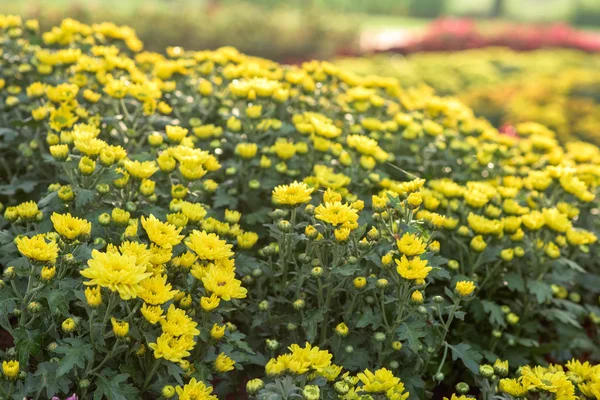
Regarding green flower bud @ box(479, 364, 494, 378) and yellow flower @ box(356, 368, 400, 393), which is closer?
yellow flower @ box(356, 368, 400, 393)

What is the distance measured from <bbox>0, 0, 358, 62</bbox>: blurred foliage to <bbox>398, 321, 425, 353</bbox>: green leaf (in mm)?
9352

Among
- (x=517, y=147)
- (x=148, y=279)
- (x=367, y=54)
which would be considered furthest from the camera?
(x=367, y=54)

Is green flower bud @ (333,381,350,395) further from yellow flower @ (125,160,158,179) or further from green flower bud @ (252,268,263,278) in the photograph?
yellow flower @ (125,160,158,179)

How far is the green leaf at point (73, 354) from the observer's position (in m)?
1.69

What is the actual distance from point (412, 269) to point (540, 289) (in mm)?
894

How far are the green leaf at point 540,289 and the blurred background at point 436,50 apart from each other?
373 centimetres

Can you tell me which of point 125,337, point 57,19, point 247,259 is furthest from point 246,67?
point 57,19

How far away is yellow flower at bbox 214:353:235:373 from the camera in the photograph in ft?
6.08

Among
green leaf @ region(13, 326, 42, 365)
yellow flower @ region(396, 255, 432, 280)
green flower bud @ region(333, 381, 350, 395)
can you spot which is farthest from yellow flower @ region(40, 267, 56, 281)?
yellow flower @ region(396, 255, 432, 280)

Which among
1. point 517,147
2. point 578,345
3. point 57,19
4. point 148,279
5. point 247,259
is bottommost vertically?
point 57,19

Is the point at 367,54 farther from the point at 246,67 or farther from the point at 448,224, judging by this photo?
the point at 448,224

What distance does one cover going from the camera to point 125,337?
1.75 meters

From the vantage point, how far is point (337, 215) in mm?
1982

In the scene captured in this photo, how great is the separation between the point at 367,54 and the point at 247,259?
9.41 m
